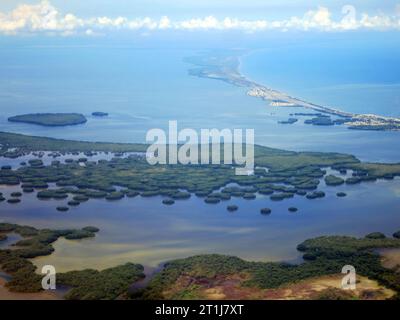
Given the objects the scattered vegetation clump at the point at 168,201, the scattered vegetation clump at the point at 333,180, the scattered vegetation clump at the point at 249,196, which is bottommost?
the scattered vegetation clump at the point at 168,201

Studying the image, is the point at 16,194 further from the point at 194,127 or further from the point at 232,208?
the point at 194,127

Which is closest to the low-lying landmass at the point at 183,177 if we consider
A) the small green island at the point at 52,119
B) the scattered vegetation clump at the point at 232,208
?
the scattered vegetation clump at the point at 232,208

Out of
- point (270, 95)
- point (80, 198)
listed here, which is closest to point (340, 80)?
point (270, 95)

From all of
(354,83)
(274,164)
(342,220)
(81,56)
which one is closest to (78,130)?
(274,164)

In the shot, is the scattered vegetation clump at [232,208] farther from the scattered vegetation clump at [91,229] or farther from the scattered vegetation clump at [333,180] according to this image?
the scattered vegetation clump at [333,180]

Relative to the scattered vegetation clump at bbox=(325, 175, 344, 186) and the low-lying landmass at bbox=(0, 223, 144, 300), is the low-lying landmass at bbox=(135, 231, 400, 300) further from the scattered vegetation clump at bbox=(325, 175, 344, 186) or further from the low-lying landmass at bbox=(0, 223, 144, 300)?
the scattered vegetation clump at bbox=(325, 175, 344, 186)
